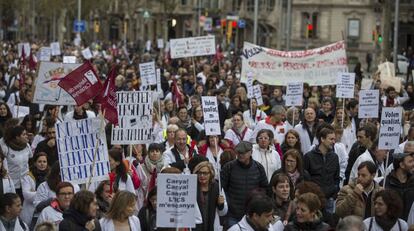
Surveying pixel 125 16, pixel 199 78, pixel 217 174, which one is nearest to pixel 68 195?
pixel 217 174

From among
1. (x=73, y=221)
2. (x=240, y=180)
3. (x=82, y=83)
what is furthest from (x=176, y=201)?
(x=82, y=83)

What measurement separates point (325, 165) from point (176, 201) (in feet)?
13.4

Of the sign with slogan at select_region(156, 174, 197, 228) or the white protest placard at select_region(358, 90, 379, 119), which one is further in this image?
the white protest placard at select_region(358, 90, 379, 119)

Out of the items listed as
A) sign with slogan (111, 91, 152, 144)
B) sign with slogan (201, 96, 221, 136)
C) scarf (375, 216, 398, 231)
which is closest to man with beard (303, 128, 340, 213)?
sign with slogan (201, 96, 221, 136)

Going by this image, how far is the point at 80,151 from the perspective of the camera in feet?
37.8

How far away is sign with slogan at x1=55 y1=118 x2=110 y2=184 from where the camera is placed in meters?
11.3

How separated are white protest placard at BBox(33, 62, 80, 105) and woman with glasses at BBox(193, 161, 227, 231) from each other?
513 cm

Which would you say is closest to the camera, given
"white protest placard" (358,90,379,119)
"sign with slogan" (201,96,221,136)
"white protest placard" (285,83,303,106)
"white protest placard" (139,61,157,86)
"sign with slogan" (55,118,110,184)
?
"sign with slogan" (55,118,110,184)

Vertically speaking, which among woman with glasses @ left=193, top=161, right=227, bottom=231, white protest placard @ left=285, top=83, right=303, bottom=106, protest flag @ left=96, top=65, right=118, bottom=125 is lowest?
woman with glasses @ left=193, top=161, right=227, bottom=231

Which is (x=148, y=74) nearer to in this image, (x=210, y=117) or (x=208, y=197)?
(x=210, y=117)

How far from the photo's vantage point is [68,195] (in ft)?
33.3

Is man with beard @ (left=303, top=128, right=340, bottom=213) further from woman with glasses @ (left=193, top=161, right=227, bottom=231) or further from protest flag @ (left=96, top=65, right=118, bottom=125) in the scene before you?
protest flag @ (left=96, top=65, right=118, bottom=125)

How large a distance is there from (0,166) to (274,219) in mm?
3025

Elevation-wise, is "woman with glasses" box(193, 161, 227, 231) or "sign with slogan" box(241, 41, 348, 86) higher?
"sign with slogan" box(241, 41, 348, 86)
